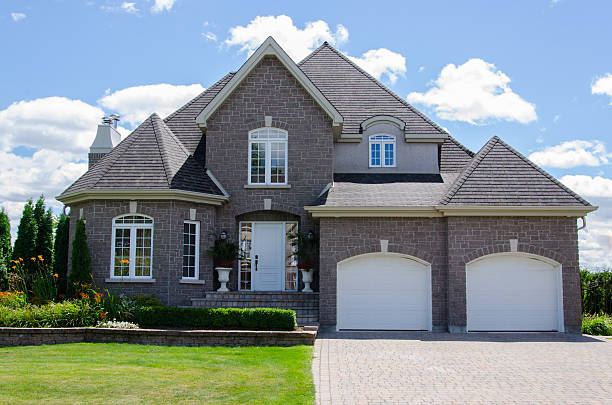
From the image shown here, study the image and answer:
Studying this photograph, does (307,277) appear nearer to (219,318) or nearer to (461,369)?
(219,318)

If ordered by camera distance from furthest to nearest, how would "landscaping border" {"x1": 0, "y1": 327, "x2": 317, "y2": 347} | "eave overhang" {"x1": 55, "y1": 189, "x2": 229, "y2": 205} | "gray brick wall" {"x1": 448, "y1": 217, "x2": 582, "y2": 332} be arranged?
"eave overhang" {"x1": 55, "y1": 189, "x2": 229, "y2": 205}
"gray brick wall" {"x1": 448, "y1": 217, "x2": 582, "y2": 332}
"landscaping border" {"x1": 0, "y1": 327, "x2": 317, "y2": 347}

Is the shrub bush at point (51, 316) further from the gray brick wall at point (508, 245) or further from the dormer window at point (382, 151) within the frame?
the dormer window at point (382, 151)

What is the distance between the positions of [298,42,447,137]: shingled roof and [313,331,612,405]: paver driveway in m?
8.59

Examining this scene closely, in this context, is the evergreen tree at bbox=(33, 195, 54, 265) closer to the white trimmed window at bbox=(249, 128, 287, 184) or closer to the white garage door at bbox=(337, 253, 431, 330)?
the white trimmed window at bbox=(249, 128, 287, 184)

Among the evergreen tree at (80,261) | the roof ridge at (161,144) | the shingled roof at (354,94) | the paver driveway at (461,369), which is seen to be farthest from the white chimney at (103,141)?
the paver driveway at (461,369)

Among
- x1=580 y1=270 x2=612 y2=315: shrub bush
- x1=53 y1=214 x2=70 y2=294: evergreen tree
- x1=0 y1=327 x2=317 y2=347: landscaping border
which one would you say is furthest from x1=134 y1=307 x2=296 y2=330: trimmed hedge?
x1=580 y1=270 x2=612 y2=315: shrub bush

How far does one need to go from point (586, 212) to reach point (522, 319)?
3577 mm

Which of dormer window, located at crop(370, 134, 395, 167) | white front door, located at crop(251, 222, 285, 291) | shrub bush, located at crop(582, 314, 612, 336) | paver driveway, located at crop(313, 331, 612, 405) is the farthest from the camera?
dormer window, located at crop(370, 134, 395, 167)

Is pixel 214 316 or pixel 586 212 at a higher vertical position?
pixel 586 212

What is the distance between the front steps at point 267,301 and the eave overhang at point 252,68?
227 inches

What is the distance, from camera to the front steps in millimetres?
17203

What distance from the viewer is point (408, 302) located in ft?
57.0

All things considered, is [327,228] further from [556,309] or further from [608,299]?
[608,299]

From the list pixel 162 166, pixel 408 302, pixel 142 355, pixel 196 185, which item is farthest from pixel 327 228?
pixel 142 355
